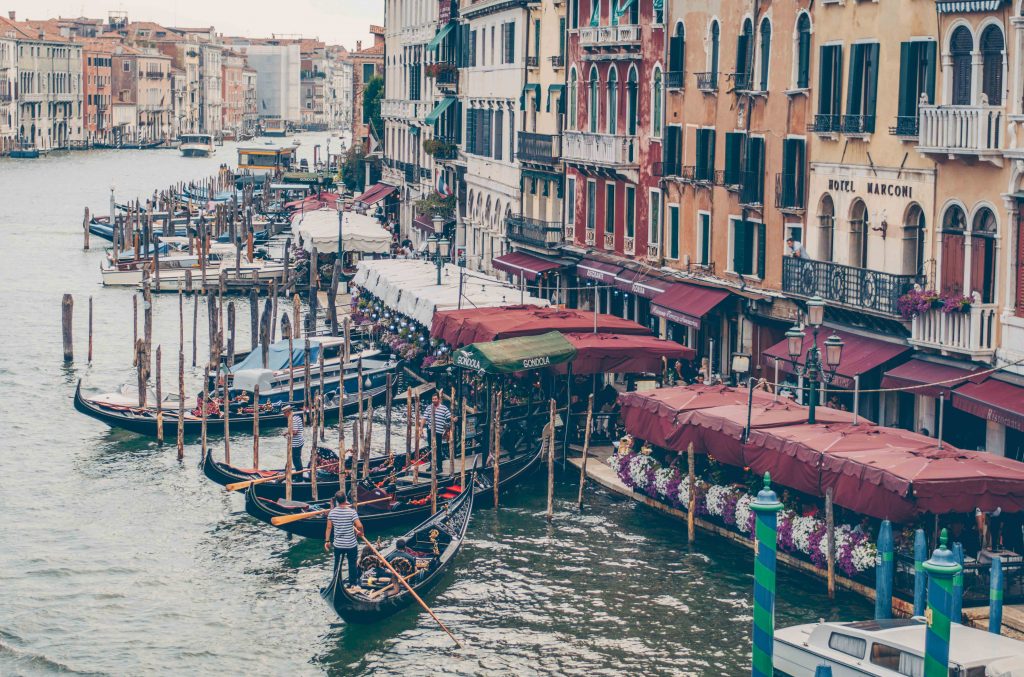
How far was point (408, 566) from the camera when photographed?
25.7 metres

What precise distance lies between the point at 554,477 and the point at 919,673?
43.7ft

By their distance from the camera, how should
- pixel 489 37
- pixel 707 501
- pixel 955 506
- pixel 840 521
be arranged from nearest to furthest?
1. pixel 955 506
2. pixel 840 521
3. pixel 707 501
4. pixel 489 37

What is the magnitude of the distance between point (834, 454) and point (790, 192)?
971 centimetres

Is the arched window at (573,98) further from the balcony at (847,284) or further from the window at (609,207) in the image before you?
the balcony at (847,284)

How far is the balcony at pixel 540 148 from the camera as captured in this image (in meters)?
45.7

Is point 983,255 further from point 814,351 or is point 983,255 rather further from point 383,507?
point 383,507

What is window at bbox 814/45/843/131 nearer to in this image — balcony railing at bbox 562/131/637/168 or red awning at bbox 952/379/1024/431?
red awning at bbox 952/379/1024/431

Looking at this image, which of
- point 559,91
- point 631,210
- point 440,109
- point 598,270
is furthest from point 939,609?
point 440,109

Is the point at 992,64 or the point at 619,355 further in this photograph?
the point at 619,355

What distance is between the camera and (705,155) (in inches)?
1473

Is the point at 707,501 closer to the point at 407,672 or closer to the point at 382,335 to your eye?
the point at 407,672

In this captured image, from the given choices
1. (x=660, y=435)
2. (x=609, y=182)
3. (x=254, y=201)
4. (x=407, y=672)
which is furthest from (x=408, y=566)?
(x=254, y=201)

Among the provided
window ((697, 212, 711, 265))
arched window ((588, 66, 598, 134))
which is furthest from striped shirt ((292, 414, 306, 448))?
arched window ((588, 66, 598, 134))

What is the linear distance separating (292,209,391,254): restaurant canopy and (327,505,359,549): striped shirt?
31.5 m
